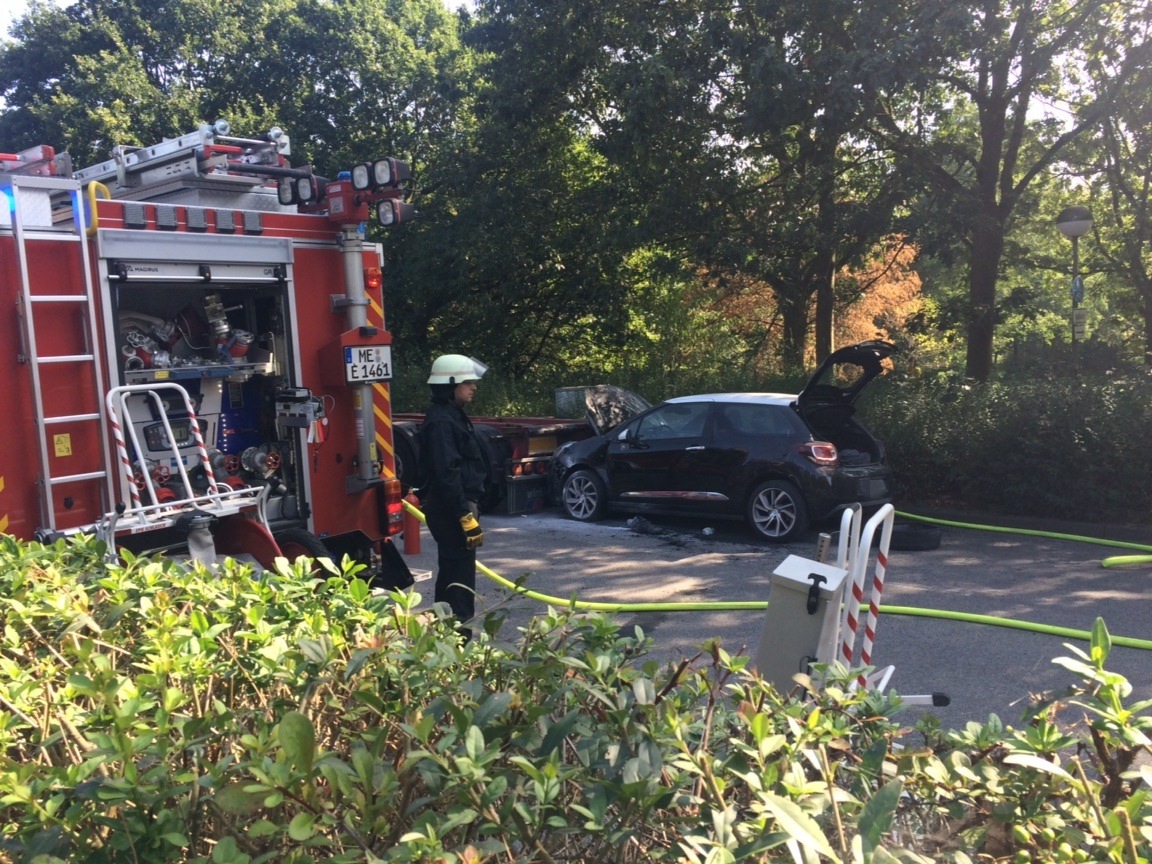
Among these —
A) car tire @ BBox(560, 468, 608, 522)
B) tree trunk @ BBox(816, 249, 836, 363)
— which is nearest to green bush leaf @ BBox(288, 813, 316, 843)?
car tire @ BBox(560, 468, 608, 522)

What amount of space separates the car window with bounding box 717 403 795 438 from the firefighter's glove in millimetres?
5121

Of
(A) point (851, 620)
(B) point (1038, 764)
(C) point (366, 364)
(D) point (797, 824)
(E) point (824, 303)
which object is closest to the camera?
(D) point (797, 824)

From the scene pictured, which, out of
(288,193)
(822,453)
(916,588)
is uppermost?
(288,193)

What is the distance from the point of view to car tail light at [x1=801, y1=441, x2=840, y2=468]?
1055 cm

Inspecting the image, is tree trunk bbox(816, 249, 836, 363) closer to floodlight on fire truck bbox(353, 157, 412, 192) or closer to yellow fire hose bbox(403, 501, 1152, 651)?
yellow fire hose bbox(403, 501, 1152, 651)

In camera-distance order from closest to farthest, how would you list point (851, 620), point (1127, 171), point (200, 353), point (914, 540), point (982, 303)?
point (851, 620), point (200, 353), point (914, 540), point (982, 303), point (1127, 171)

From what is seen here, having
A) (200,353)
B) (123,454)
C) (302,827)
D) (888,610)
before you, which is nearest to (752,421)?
(888,610)

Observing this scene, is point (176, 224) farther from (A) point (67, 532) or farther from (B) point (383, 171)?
(A) point (67, 532)

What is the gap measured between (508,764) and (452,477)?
15.5 feet

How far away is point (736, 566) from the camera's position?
32.0 feet

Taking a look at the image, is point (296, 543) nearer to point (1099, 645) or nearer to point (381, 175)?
point (381, 175)

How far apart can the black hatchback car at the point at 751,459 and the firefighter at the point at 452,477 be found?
4.78 m

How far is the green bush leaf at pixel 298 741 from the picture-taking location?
1738 mm

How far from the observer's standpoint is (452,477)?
21.8ft
